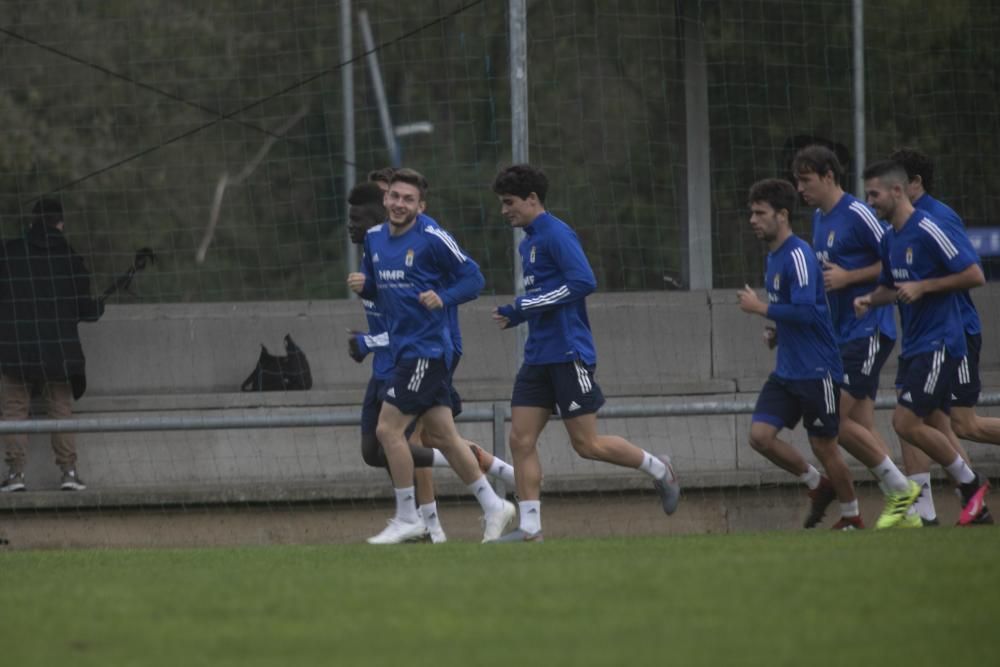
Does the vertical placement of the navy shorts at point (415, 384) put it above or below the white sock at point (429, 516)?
above

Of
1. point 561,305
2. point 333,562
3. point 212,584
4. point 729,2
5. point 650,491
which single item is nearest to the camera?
point 212,584

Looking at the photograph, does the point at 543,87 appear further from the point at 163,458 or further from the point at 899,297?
the point at 899,297

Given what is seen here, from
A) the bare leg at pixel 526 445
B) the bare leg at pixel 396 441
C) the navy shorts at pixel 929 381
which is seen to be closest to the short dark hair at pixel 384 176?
the bare leg at pixel 396 441

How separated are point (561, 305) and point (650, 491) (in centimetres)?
301

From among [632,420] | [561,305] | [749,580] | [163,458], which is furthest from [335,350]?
[749,580]

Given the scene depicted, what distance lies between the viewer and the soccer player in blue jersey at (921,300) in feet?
32.4

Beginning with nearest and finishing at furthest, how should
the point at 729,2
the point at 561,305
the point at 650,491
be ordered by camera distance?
the point at 561,305 → the point at 650,491 → the point at 729,2

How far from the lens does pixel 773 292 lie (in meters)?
10.0

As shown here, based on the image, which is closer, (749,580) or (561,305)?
(749,580)

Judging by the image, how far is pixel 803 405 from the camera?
32.9ft

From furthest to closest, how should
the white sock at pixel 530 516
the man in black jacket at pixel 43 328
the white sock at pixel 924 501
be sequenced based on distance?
the man in black jacket at pixel 43 328 → the white sock at pixel 924 501 → the white sock at pixel 530 516

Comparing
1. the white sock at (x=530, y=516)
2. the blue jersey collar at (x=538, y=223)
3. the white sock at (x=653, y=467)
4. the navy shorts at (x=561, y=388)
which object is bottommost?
the white sock at (x=530, y=516)

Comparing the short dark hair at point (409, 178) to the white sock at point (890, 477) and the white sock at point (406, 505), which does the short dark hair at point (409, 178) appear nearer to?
the white sock at point (406, 505)

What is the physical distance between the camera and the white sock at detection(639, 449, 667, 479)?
10.2 meters
